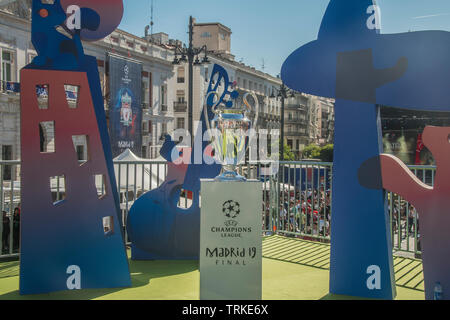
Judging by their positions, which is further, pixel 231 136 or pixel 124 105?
pixel 124 105

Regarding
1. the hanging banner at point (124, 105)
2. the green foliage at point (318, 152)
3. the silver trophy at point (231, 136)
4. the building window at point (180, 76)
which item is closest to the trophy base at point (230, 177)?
the silver trophy at point (231, 136)

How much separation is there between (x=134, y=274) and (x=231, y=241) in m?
1.72

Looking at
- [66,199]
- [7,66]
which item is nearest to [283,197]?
[66,199]

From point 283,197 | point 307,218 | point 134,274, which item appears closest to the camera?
point 134,274

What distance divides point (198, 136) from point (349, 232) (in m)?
2.34

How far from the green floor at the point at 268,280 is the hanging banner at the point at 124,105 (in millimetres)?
19891

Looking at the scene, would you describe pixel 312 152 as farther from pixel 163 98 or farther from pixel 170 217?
pixel 170 217

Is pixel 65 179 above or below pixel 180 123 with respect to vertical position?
below

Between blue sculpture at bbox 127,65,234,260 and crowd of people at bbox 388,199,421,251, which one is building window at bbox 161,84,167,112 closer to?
crowd of people at bbox 388,199,421,251

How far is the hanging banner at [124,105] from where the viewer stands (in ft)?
82.6

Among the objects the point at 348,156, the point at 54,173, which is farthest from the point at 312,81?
the point at 54,173

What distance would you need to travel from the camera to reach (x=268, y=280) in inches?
195

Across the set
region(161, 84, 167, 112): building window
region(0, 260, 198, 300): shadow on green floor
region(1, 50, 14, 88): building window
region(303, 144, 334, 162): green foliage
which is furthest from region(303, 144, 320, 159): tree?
region(0, 260, 198, 300): shadow on green floor
